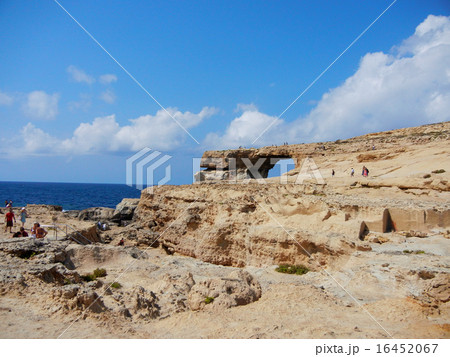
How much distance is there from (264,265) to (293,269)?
1.75 m

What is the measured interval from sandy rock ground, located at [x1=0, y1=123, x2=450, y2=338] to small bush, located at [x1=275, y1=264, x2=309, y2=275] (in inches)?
12.6

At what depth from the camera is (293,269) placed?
37.6 feet

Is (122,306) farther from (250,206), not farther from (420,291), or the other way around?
(250,206)

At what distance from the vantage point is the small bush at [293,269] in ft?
37.0

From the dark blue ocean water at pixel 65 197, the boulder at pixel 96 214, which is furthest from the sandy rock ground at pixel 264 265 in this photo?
the dark blue ocean water at pixel 65 197

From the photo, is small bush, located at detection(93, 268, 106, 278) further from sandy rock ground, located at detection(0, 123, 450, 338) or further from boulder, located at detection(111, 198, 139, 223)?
boulder, located at detection(111, 198, 139, 223)

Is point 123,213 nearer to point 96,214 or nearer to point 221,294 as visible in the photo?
point 96,214

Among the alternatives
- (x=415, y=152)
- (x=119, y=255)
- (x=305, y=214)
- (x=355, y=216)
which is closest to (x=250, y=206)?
(x=305, y=214)

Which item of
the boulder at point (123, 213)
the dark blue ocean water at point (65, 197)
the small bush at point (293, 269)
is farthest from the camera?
the dark blue ocean water at point (65, 197)

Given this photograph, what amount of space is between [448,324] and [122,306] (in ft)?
20.1

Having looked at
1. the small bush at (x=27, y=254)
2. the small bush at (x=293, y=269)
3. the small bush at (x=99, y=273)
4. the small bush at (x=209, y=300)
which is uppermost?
the small bush at (x=27, y=254)

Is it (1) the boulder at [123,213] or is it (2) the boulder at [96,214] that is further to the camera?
(1) the boulder at [123,213]

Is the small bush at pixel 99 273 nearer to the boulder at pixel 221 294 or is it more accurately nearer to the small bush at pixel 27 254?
the small bush at pixel 27 254

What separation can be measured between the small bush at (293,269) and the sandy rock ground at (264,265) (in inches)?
12.6
